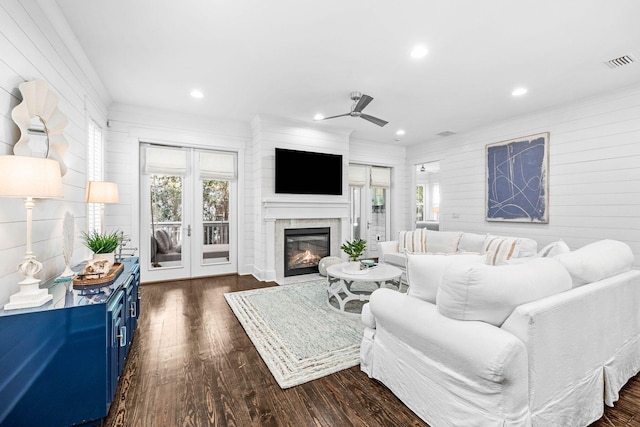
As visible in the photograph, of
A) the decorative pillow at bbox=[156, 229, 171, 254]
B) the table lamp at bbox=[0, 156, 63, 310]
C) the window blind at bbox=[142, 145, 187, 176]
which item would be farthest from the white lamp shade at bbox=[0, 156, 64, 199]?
the decorative pillow at bbox=[156, 229, 171, 254]

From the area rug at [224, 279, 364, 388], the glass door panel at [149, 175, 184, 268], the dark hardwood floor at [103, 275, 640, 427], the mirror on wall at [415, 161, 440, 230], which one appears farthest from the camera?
the mirror on wall at [415, 161, 440, 230]

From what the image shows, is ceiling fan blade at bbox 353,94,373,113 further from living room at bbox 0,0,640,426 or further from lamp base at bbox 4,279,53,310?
lamp base at bbox 4,279,53,310

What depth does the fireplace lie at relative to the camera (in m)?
5.17

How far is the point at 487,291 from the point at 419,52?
2.50 meters

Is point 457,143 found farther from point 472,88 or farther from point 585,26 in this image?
point 585,26

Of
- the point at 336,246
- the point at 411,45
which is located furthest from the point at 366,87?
the point at 336,246

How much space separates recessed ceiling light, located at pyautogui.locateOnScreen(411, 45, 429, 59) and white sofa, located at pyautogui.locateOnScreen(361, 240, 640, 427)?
2176mm

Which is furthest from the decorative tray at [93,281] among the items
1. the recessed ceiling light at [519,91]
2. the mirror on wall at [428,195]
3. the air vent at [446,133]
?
the mirror on wall at [428,195]

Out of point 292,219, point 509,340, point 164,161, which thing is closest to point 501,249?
point 509,340

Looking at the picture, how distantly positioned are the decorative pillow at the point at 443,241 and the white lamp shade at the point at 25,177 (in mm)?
4719

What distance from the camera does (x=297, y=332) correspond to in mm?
2832

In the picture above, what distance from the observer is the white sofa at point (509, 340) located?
1339mm

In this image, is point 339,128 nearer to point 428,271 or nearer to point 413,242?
point 413,242

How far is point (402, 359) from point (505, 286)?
2.56ft
